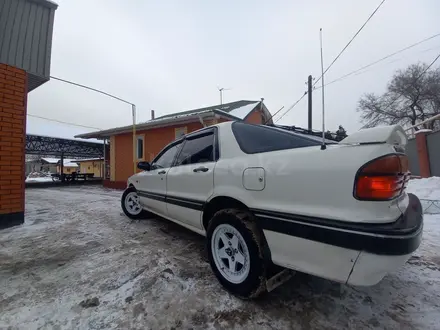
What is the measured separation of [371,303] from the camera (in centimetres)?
183

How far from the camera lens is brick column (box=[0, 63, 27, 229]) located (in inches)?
154

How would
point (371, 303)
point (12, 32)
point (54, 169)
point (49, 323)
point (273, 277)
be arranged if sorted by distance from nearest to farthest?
1. point (49, 323)
2. point (273, 277)
3. point (371, 303)
4. point (12, 32)
5. point (54, 169)

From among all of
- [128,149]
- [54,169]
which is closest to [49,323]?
[128,149]

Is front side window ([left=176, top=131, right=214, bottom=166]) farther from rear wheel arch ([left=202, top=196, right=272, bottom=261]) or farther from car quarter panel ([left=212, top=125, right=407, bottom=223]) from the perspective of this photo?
car quarter panel ([left=212, top=125, right=407, bottom=223])

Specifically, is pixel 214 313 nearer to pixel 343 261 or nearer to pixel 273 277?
pixel 273 277

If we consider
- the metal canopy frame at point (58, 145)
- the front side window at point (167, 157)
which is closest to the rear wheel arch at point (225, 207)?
the front side window at point (167, 157)

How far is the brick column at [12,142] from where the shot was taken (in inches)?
154

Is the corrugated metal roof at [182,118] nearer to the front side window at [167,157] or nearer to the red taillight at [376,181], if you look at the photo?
the front side window at [167,157]

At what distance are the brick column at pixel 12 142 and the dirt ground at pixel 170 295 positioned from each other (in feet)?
4.05

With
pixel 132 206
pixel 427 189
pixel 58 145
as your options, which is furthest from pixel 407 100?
pixel 58 145

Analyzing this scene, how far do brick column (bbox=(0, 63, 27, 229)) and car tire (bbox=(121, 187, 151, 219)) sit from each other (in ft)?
6.01

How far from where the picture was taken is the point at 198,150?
2.75 metres

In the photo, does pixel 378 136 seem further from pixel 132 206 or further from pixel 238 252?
pixel 132 206

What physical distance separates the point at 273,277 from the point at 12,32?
584 centimetres
